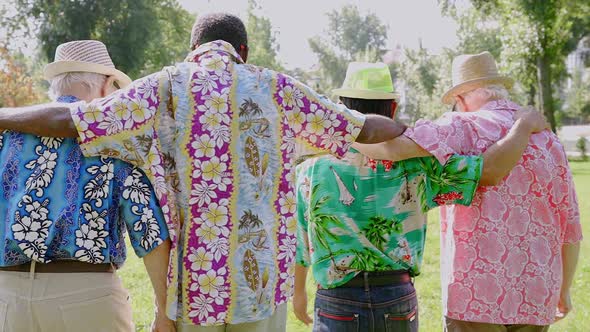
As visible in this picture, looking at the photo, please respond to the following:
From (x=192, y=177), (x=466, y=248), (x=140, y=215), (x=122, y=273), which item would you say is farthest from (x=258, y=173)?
(x=122, y=273)

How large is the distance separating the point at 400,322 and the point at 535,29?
2334 cm

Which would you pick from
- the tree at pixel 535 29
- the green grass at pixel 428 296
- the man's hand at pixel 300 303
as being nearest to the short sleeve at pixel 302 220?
the man's hand at pixel 300 303

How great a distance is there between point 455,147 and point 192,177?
1300 millimetres

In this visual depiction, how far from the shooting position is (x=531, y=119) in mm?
3303

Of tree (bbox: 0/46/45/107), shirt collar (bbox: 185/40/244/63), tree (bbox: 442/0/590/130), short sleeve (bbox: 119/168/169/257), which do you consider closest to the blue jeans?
short sleeve (bbox: 119/168/169/257)

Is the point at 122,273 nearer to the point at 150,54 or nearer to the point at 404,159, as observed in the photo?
the point at 404,159

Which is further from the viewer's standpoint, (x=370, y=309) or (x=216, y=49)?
(x=370, y=309)

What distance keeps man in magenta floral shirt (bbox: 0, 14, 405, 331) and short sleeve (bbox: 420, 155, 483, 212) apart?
801mm

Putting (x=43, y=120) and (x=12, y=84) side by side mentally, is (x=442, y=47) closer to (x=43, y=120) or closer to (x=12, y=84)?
(x=12, y=84)

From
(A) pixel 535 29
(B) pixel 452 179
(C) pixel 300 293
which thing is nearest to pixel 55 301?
(C) pixel 300 293

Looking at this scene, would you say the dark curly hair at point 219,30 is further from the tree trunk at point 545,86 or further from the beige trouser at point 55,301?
the tree trunk at point 545,86

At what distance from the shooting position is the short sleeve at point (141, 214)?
2590mm

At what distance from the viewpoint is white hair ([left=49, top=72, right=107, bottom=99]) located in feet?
9.59

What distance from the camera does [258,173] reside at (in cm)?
262
